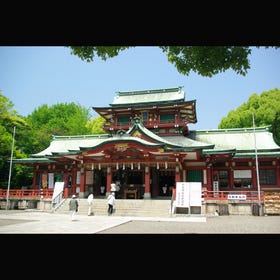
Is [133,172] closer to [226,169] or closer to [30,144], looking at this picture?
[226,169]

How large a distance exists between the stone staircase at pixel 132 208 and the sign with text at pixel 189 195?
3.94 feet

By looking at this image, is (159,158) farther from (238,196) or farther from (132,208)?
(238,196)

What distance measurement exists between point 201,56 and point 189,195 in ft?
44.1

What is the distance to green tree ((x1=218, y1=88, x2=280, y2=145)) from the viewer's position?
3722 centimetres

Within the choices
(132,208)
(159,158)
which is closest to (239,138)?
(159,158)

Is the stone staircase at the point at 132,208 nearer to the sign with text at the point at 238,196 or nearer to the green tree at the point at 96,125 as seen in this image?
the sign with text at the point at 238,196

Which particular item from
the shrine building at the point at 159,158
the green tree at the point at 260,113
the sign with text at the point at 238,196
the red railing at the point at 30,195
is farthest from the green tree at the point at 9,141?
the green tree at the point at 260,113

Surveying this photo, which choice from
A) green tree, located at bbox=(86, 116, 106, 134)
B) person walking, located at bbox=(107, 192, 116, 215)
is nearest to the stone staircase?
person walking, located at bbox=(107, 192, 116, 215)

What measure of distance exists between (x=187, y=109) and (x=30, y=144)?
21.5 metres

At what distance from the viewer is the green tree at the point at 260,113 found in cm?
3722

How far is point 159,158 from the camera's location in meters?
23.2

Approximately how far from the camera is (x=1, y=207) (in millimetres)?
25000

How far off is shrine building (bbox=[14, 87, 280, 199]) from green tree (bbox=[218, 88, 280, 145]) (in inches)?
412

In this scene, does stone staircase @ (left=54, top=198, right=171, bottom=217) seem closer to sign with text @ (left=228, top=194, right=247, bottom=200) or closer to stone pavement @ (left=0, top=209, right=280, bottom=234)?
stone pavement @ (left=0, top=209, right=280, bottom=234)
